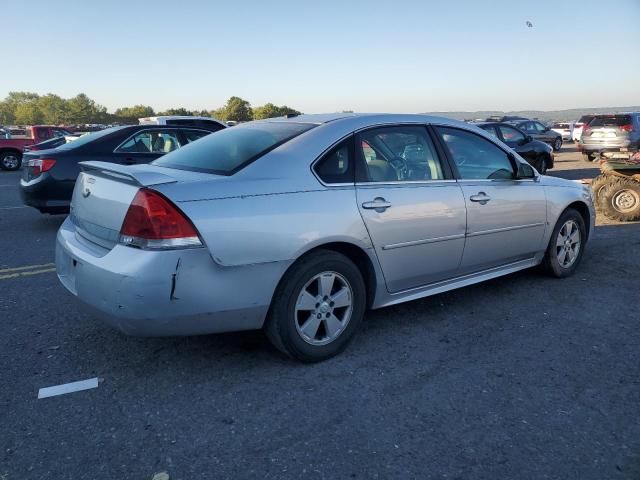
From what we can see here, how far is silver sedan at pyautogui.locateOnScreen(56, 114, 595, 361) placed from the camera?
2691 millimetres

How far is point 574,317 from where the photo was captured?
3996 millimetres

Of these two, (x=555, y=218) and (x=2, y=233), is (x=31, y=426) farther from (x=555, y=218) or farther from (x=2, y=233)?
(x=2, y=233)

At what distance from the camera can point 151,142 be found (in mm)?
7895

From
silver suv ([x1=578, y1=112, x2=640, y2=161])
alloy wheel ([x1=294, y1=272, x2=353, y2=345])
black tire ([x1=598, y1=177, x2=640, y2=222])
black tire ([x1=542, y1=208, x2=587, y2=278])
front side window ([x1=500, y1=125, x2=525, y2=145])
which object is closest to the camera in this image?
alloy wheel ([x1=294, y1=272, x2=353, y2=345])

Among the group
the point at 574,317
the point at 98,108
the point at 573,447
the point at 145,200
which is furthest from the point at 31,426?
the point at 98,108

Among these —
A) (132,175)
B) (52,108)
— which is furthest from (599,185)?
(52,108)

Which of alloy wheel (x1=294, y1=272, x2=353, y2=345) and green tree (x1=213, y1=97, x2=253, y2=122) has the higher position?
green tree (x1=213, y1=97, x2=253, y2=122)

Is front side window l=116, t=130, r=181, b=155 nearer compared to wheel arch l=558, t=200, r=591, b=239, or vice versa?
wheel arch l=558, t=200, r=591, b=239

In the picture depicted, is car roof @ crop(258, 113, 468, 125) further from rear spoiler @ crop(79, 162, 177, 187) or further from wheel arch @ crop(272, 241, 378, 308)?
rear spoiler @ crop(79, 162, 177, 187)

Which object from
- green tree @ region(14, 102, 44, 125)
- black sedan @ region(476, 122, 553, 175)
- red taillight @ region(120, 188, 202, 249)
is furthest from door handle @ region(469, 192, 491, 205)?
green tree @ region(14, 102, 44, 125)

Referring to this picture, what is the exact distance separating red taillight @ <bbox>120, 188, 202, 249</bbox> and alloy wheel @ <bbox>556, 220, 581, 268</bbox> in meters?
3.57

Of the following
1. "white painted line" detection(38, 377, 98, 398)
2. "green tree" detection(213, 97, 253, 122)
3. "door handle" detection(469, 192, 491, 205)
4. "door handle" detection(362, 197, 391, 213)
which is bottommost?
"white painted line" detection(38, 377, 98, 398)

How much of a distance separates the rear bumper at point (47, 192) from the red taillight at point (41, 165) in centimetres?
7

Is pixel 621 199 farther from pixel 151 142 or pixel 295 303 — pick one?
pixel 151 142
